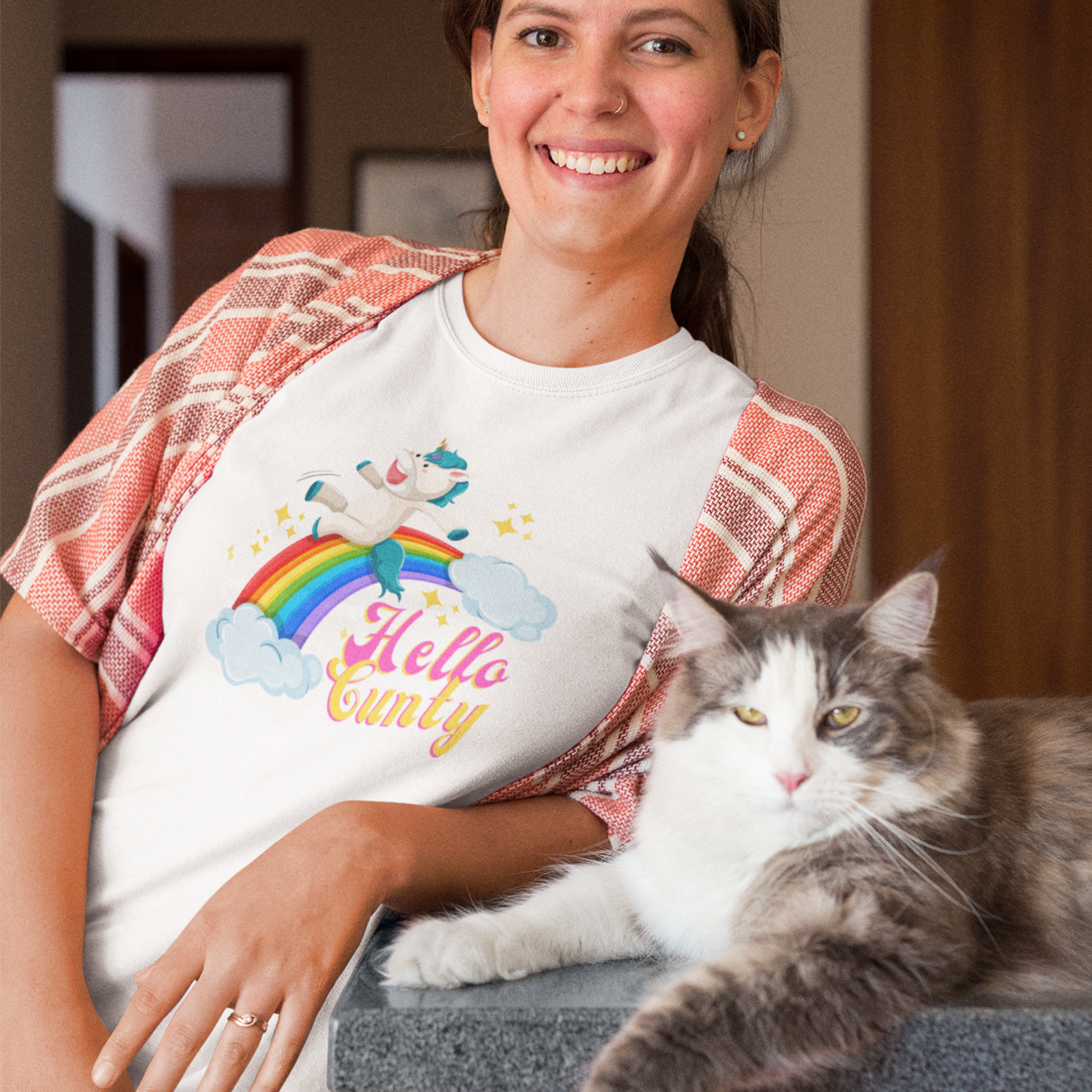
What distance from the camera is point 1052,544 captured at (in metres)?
2.95

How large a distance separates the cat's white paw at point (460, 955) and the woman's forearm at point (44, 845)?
0.32 m

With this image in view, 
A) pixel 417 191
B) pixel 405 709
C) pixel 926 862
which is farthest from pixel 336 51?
pixel 926 862

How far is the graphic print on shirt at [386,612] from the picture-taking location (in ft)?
2.95

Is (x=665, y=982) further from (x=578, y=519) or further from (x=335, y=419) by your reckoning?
(x=335, y=419)

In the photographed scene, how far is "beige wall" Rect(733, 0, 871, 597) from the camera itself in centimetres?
292

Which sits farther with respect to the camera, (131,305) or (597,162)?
(131,305)

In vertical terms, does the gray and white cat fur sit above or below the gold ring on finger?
above

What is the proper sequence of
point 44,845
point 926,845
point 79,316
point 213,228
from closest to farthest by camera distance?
point 926,845 → point 44,845 → point 79,316 → point 213,228

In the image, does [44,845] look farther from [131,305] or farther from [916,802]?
[131,305]

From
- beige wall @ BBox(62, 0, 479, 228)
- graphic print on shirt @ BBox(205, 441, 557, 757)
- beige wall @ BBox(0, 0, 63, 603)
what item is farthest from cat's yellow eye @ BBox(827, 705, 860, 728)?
beige wall @ BBox(62, 0, 479, 228)

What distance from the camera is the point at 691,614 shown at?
30.2 inches

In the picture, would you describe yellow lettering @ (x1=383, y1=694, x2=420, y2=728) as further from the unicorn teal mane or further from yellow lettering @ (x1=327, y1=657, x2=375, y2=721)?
the unicorn teal mane

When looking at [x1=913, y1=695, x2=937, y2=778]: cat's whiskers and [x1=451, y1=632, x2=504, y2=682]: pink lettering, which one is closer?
[x1=913, y1=695, x2=937, y2=778]: cat's whiskers

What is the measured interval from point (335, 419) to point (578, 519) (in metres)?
0.24
